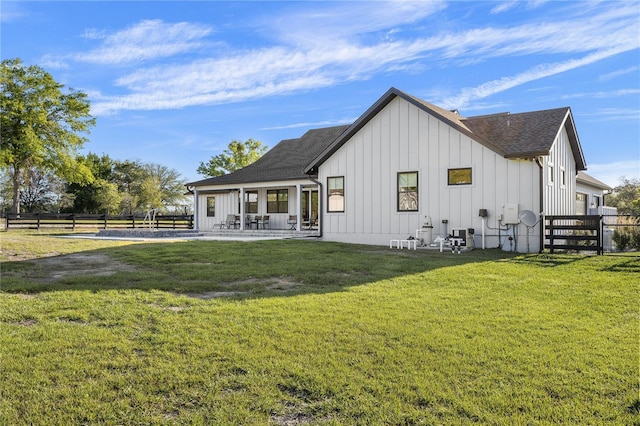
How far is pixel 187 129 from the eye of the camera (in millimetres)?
35250

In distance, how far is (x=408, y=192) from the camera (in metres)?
14.9

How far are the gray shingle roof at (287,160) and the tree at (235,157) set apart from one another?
53.1 feet

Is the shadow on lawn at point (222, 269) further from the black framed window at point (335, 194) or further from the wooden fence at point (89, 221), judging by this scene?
the wooden fence at point (89, 221)

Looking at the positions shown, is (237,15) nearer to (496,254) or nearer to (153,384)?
(496,254)

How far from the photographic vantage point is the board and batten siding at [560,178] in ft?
44.6

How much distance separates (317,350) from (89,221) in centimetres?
3263

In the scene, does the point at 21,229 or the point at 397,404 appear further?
the point at 21,229

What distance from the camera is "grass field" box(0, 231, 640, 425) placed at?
2.85m

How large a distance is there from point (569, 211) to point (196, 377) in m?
17.0

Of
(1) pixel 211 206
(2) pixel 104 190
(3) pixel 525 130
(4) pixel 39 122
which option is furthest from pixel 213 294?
(2) pixel 104 190

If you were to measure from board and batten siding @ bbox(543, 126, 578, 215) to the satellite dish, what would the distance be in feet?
2.90

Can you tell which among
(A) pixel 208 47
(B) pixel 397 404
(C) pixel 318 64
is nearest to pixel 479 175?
(C) pixel 318 64

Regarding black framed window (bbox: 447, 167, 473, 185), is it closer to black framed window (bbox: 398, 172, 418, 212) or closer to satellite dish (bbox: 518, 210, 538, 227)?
black framed window (bbox: 398, 172, 418, 212)

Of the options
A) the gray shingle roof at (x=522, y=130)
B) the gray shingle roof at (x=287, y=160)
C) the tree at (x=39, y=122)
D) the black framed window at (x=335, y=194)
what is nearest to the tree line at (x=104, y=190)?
the tree at (x=39, y=122)
